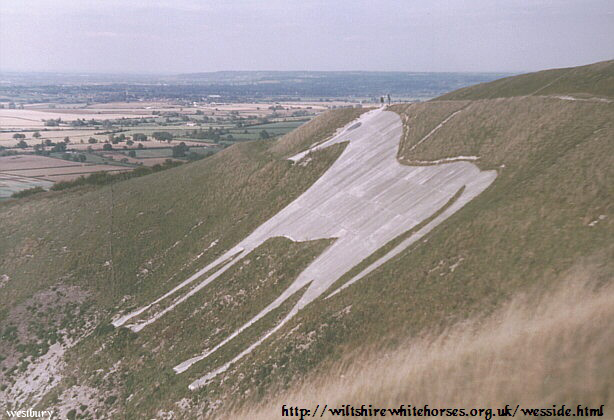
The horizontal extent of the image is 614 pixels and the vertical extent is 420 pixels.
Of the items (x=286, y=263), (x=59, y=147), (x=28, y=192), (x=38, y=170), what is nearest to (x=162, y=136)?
(x=59, y=147)

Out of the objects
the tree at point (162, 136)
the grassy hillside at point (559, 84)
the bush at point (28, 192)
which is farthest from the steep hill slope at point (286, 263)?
the tree at point (162, 136)

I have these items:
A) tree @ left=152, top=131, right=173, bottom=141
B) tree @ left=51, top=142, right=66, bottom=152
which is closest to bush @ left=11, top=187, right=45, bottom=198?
tree @ left=51, top=142, right=66, bottom=152

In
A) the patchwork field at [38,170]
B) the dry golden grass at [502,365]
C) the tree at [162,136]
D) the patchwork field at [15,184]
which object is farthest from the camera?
the tree at [162,136]

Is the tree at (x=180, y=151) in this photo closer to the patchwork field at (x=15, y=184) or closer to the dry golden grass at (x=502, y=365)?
the patchwork field at (x=15, y=184)

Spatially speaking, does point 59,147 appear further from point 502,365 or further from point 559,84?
point 502,365

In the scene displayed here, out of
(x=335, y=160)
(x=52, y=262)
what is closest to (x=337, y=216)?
(x=335, y=160)

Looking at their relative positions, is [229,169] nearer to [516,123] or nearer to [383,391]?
[516,123]
